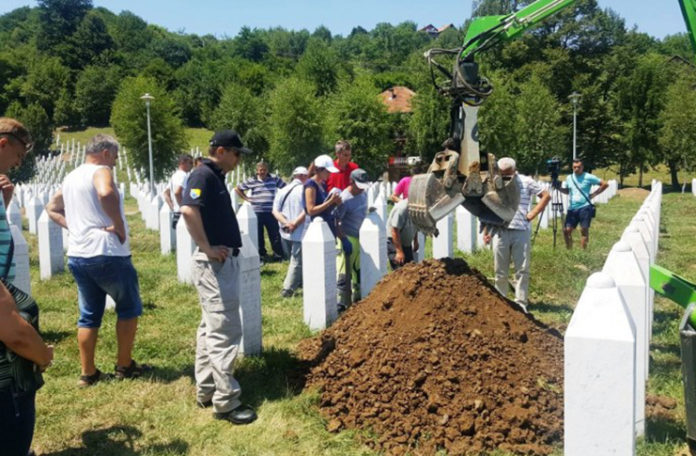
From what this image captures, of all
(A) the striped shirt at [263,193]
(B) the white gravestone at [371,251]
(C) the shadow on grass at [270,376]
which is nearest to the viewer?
(C) the shadow on grass at [270,376]

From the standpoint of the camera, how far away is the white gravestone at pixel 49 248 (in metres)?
9.10

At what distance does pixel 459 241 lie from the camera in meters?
11.2

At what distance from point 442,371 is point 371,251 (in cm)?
289

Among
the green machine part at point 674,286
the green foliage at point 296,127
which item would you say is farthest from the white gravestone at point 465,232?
the green foliage at point 296,127


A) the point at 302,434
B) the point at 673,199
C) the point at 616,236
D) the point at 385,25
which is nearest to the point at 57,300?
the point at 302,434

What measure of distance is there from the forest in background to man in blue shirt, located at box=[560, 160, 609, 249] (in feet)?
13.3

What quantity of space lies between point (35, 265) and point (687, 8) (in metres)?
10.5

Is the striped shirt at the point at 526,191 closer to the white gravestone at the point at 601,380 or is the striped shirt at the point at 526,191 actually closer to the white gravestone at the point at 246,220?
the white gravestone at the point at 246,220

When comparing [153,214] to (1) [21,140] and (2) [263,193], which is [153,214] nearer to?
(2) [263,193]

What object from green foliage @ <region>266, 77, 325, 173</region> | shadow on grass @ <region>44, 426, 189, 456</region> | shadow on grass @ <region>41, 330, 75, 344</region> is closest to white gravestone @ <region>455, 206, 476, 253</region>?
shadow on grass @ <region>41, 330, 75, 344</region>

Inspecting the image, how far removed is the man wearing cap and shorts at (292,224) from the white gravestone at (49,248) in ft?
11.6

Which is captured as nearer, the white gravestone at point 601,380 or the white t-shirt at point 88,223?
the white gravestone at point 601,380

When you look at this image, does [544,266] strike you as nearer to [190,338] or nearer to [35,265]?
[190,338]

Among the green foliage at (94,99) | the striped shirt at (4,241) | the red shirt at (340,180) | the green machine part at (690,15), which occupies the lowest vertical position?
the striped shirt at (4,241)
